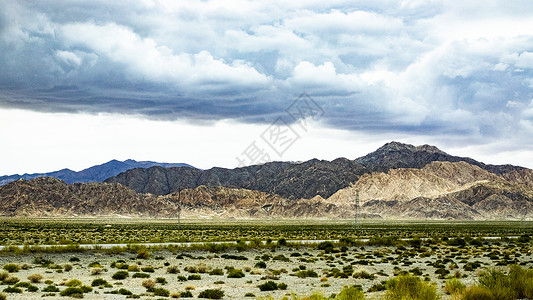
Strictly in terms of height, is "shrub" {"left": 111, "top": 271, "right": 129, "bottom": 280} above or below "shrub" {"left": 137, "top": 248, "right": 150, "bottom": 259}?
below

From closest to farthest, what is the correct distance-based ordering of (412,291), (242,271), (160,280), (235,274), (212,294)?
1. (412,291)
2. (212,294)
3. (160,280)
4. (235,274)
5. (242,271)

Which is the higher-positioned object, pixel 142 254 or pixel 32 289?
pixel 142 254

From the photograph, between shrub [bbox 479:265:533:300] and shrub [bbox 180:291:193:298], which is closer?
shrub [bbox 479:265:533:300]

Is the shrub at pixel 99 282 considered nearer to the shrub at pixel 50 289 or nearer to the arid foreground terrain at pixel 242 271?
the arid foreground terrain at pixel 242 271

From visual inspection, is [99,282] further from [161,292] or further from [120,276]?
[161,292]

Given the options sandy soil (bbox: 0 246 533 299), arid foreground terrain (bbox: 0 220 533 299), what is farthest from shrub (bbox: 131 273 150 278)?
sandy soil (bbox: 0 246 533 299)

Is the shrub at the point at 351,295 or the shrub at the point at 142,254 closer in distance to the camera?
the shrub at the point at 351,295

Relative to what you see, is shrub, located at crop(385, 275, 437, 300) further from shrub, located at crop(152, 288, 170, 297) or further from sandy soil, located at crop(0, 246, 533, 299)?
shrub, located at crop(152, 288, 170, 297)

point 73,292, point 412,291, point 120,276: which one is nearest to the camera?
point 412,291

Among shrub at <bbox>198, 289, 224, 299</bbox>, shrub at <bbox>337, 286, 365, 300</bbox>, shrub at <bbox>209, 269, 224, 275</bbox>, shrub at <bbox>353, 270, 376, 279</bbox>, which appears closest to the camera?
shrub at <bbox>337, 286, 365, 300</bbox>

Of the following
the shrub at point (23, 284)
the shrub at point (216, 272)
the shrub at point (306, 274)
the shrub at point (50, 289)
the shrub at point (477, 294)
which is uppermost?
the shrub at point (477, 294)

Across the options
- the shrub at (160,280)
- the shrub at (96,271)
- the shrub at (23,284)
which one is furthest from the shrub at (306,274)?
the shrub at (23,284)

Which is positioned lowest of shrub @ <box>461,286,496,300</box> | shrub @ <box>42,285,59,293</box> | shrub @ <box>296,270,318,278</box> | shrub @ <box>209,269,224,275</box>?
shrub @ <box>209,269,224,275</box>

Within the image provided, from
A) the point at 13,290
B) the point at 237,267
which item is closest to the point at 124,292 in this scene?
the point at 13,290
